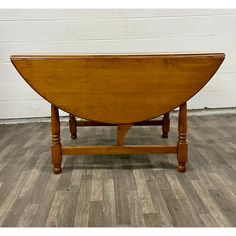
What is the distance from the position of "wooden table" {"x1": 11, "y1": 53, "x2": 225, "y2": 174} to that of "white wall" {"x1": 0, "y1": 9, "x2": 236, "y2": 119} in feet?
5.59

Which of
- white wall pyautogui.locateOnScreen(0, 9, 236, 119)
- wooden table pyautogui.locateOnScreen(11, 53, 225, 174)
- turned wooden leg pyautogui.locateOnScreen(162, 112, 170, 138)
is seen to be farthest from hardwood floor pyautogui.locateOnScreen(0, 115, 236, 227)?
white wall pyautogui.locateOnScreen(0, 9, 236, 119)

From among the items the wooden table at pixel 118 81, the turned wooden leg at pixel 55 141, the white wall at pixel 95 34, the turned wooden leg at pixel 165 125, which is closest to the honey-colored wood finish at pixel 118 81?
the wooden table at pixel 118 81

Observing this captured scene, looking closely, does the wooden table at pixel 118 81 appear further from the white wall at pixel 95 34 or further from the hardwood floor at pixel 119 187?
the white wall at pixel 95 34

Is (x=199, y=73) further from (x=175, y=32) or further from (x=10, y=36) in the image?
(x=10, y=36)

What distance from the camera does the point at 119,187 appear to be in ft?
6.68

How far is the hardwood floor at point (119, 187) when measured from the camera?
166 cm

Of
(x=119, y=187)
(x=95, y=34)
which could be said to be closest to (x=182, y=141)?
(x=119, y=187)

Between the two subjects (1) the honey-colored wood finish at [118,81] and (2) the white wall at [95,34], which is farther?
(2) the white wall at [95,34]

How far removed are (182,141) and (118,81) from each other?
0.58 meters

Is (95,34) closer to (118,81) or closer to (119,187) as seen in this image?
(118,81)

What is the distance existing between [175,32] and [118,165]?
6.48 feet

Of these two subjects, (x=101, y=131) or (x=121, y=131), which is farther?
(x=101, y=131)
